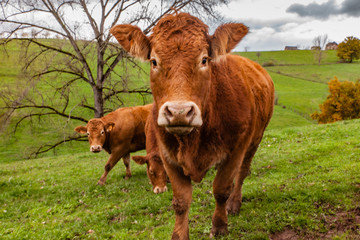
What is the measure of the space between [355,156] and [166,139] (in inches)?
257

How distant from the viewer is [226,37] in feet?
10.8

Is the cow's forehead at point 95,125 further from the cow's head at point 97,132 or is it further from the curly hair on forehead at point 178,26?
the curly hair on forehead at point 178,26

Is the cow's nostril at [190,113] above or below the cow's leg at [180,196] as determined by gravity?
above

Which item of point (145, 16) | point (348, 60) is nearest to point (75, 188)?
point (145, 16)

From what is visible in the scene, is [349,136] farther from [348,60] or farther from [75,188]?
[348,60]

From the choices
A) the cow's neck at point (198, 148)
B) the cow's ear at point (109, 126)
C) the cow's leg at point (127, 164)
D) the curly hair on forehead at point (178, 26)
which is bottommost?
the cow's leg at point (127, 164)

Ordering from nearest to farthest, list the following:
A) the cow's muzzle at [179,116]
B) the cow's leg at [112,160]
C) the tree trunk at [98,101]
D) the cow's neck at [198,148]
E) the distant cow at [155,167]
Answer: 1. the cow's muzzle at [179,116]
2. the cow's neck at [198,148]
3. the distant cow at [155,167]
4. the cow's leg at [112,160]
5. the tree trunk at [98,101]

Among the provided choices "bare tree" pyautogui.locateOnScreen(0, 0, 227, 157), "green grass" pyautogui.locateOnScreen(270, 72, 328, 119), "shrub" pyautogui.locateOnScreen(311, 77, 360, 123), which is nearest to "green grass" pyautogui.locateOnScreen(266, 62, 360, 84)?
"green grass" pyautogui.locateOnScreen(270, 72, 328, 119)

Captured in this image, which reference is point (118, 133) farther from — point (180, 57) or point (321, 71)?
point (321, 71)

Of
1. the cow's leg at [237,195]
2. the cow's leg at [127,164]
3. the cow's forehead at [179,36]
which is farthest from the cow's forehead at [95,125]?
the cow's forehead at [179,36]

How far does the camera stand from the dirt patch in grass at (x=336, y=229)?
12.4ft

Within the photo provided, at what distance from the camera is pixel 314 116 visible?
4244cm

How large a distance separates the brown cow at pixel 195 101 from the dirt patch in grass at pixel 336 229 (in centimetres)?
92

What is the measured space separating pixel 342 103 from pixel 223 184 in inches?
1637
